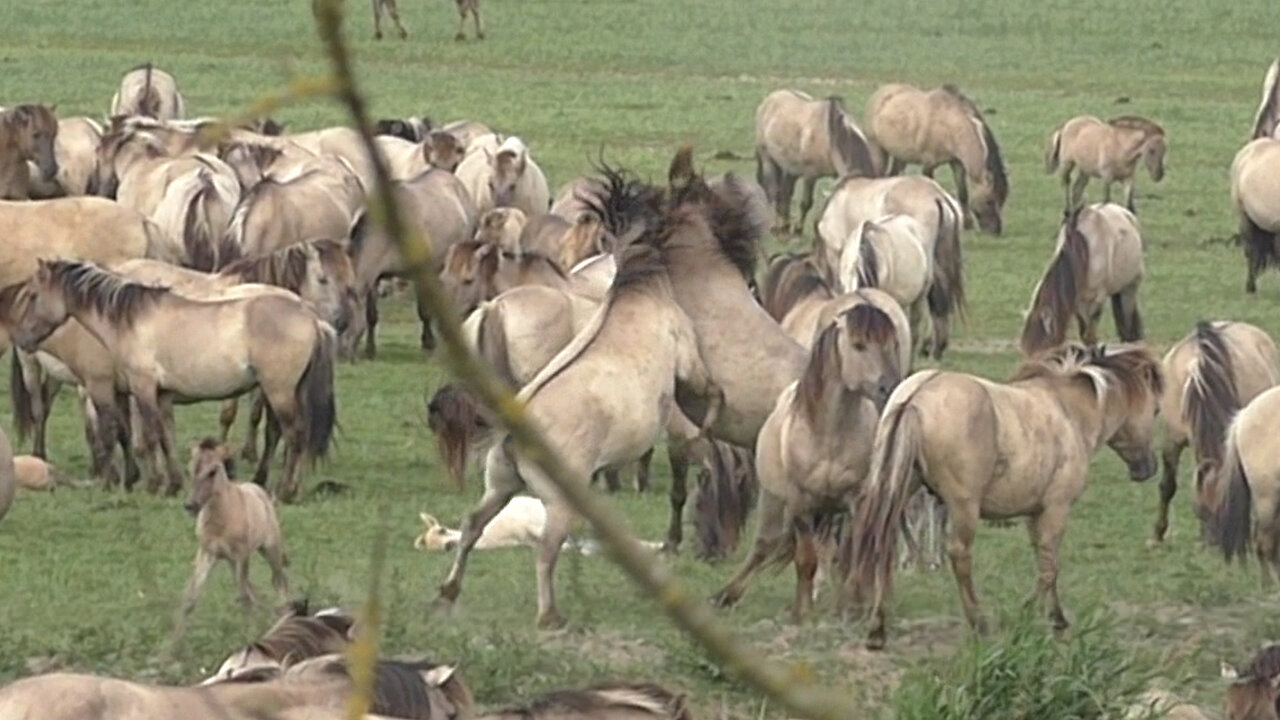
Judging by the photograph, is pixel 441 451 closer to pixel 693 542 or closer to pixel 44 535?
pixel 693 542

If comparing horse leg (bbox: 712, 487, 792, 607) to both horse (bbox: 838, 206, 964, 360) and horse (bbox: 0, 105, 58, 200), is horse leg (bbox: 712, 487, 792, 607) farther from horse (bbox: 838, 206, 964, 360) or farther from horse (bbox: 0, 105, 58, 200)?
horse (bbox: 0, 105, 58, 200)

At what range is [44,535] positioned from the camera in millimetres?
10328

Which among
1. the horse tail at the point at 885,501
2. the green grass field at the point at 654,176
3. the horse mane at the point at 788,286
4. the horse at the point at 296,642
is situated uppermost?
the horse at the point at 296,642

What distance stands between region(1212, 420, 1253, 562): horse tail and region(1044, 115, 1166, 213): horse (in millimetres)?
13173

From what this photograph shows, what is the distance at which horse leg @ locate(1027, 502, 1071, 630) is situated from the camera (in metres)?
8.71

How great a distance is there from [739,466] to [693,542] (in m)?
0.35

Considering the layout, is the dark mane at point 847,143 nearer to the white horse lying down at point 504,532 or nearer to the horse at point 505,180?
the horse at point 505,180

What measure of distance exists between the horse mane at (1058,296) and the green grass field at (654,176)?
20.8 inches

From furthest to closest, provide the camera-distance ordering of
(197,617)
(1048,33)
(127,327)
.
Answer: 1. (1048,33)
2. (127,327)
3. (197,617)

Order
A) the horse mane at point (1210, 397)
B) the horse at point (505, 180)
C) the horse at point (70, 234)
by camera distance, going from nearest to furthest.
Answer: the horse mane at point (1210, 397), the horse at point (70, 234), the horse at point (505, 180)

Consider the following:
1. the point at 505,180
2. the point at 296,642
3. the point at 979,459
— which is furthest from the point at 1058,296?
the point at 296,642

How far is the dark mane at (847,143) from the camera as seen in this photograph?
21.5 m

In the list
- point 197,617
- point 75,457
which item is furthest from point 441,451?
point 75,457

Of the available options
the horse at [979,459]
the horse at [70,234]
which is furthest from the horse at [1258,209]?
the horse at [979,459]
